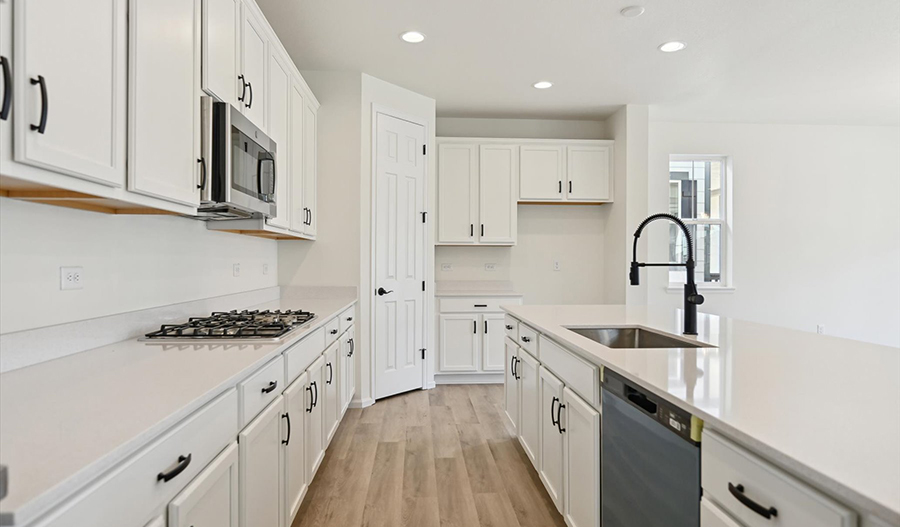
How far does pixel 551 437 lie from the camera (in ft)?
6.99

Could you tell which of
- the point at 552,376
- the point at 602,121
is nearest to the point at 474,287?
the point at 602,121

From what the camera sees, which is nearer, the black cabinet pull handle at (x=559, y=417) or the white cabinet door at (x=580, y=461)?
the white cabinet door at (x=580, y=461)

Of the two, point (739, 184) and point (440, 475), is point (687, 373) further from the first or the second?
point (739, 184)

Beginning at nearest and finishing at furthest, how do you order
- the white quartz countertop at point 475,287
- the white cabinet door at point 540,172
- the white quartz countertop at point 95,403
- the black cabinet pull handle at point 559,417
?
1. the white quartz countertop at point 95,403
2. the black cabinet pull handle at point 559,417
3. the white quartz countertop at point 475,287
4. the white cabinet door at point 540,172

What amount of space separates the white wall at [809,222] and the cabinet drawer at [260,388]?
453 centimetres

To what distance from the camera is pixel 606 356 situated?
1.51 m

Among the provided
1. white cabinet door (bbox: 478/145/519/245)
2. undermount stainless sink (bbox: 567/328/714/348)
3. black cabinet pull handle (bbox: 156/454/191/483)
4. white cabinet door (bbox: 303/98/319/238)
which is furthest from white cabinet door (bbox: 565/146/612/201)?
black cabinet pull handle (bbox: 156/454/191/483)

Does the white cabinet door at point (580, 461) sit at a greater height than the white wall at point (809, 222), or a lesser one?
lesser

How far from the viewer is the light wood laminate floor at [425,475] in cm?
219

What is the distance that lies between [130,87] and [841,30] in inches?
158

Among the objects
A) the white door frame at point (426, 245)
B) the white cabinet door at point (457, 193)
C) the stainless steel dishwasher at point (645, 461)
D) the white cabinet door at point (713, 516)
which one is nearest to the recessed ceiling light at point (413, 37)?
the white door frame at point (426, 245)

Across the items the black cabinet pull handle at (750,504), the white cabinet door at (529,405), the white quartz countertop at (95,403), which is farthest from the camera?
the white cabinet door at (529,405)

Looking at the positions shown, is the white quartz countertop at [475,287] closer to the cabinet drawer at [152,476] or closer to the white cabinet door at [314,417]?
the white cabinet door at [314,417]

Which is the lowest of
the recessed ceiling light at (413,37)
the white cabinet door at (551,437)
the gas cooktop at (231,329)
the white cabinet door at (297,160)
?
the white cabinet door at (551,437)
